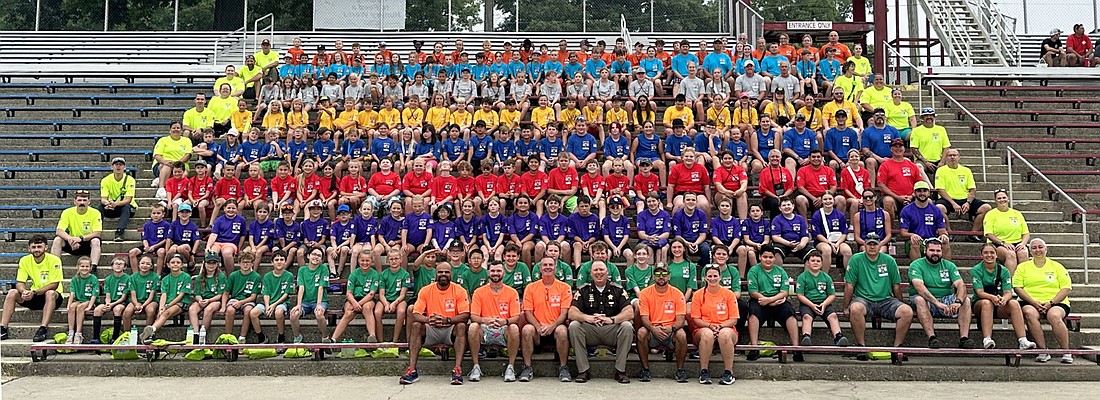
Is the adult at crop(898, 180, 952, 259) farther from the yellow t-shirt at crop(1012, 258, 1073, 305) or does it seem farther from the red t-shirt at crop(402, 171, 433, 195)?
the red t-shirt at crop(402, 171, 433, 195)

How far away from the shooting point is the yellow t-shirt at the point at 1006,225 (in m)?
11.6

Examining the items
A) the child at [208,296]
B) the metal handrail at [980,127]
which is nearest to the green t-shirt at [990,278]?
the metal handrail at [980,127]

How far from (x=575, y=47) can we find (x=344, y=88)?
7.77 m

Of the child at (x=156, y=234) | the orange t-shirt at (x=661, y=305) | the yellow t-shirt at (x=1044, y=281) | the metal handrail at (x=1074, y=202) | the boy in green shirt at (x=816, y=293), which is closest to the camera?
the orange t-shirt at (x=661, y=305)

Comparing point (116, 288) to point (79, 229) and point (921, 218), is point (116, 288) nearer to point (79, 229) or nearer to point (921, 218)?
point (79, 229)

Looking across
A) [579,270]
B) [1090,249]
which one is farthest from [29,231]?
[1090,249]

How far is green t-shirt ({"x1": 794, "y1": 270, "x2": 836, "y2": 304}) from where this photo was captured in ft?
34.0

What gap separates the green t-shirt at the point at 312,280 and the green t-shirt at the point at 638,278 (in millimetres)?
3406

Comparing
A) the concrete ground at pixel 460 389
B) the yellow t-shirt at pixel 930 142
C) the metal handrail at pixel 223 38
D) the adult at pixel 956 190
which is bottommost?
the concrete ground at pixel 460 389

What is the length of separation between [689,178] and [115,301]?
7.14 meters

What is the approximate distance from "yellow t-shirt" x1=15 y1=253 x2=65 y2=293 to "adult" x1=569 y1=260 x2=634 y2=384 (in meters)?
6.26

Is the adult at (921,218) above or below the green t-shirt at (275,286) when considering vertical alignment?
above

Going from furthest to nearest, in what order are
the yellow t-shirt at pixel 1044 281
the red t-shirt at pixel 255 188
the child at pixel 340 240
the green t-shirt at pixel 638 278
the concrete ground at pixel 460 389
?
the red t-shirt at pixel 255 188 < the child at pixel 340 240 < the green t-shirt at pixel 638 278 < the yellow t-shirt at pixel 1044 281 < the concrete ground at pixel 460 389

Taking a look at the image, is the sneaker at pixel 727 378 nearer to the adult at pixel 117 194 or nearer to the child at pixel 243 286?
the child at pixel 243 286
